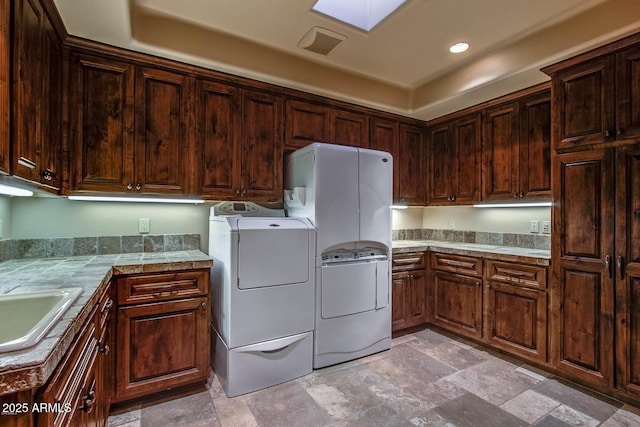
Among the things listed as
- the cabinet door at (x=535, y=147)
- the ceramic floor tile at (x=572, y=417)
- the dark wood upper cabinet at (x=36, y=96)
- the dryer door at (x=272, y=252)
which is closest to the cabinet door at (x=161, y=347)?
the dryer door at (x=272, y=252)

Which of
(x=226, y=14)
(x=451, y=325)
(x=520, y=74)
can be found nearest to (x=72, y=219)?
(x=226, y=14)

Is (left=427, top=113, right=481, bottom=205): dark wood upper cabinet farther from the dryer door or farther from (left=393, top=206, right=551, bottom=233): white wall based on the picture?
the dryer door

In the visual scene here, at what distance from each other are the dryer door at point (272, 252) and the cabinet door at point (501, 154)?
6.45 feet

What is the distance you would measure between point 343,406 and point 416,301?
156 centimetres

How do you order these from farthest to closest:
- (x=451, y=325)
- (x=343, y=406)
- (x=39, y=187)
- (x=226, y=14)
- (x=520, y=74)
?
1. (x=451, y=325)
2. (x=520, y=74)
3. (x=226, y=14)
4. (x=343, y=406)
5. (x=39, y=187)

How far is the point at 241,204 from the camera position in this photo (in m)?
2.64

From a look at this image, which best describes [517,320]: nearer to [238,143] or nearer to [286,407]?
[286,407]

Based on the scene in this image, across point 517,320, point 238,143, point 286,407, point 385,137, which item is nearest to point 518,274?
point 517,320

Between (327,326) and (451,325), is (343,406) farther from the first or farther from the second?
(451,325)

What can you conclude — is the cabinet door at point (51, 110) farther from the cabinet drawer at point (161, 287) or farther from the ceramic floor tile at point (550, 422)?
the ceramic floor tile at point (550, 422)

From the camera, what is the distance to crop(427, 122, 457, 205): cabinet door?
11.5 ft

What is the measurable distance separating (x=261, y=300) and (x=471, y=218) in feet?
8.52

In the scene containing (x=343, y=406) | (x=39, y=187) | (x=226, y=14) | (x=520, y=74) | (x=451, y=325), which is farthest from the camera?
(x=451, y=325)

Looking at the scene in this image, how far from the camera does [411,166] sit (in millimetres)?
3658
